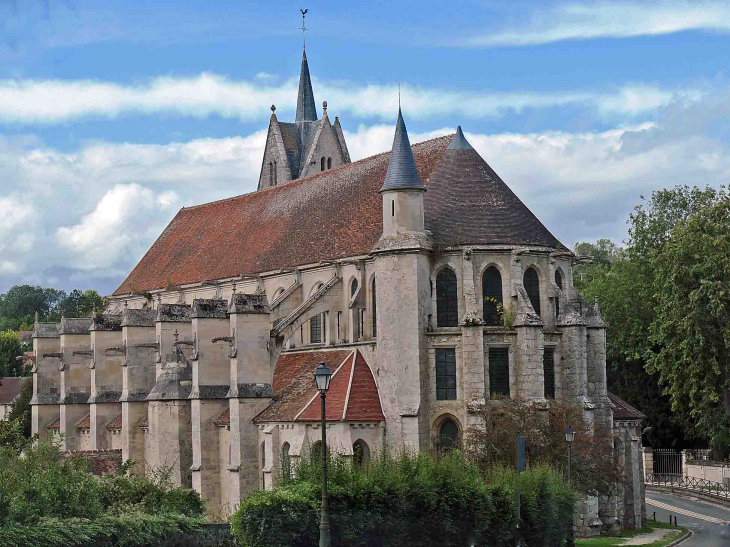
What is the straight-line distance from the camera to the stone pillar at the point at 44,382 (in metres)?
74.3

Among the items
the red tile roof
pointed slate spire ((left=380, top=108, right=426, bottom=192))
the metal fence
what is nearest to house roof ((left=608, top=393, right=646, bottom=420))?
the red tile roof

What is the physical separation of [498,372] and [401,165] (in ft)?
32.0

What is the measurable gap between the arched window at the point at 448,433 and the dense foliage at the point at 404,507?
976 cm

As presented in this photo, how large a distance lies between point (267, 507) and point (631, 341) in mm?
54657

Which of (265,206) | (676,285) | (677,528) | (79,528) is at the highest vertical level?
(265,206)

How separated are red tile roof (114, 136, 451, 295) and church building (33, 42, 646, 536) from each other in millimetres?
179

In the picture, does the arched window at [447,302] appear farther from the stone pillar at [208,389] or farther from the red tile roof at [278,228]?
the stone pillar at [208,389]

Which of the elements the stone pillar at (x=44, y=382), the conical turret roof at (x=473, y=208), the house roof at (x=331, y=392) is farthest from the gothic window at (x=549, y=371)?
the stone pillar at (x=44, y=382)

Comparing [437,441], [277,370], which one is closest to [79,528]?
[437,441]

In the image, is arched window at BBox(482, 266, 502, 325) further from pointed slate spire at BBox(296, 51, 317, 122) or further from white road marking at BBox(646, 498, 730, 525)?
pointed slate spire at BBox(296, 51, 317, 122)

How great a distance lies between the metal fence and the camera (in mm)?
81875

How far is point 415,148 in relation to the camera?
192 feet

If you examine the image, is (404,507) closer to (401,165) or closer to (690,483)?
(401,165)

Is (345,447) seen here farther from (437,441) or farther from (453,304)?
(453,304)
